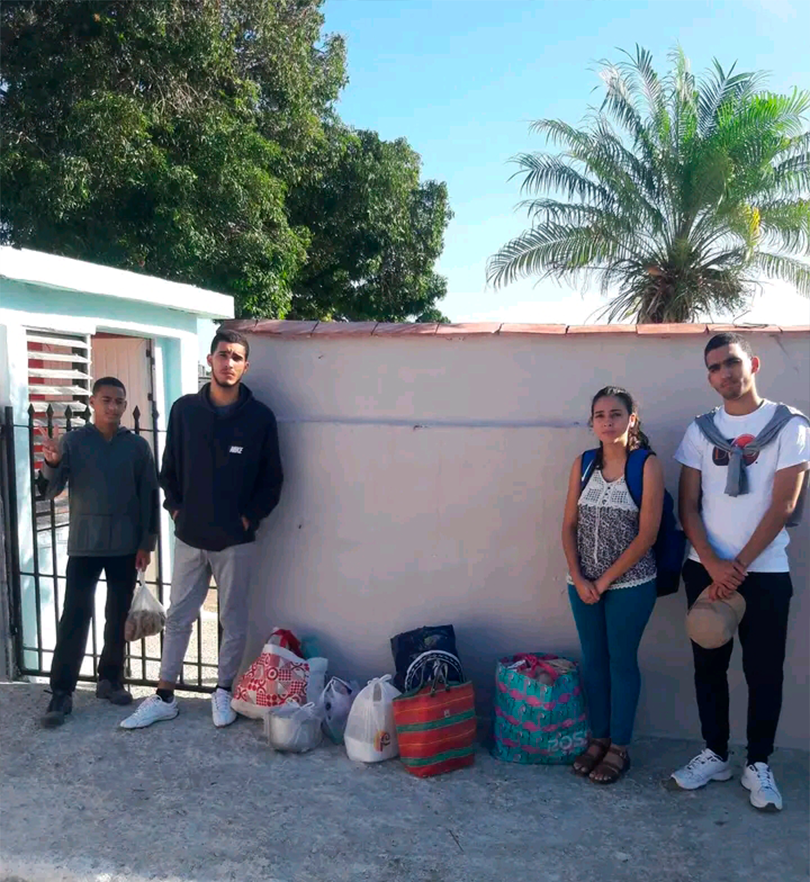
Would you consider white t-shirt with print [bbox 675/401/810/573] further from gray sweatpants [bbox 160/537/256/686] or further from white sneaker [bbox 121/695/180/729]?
white sneaker [bbox 121/695/180/729]

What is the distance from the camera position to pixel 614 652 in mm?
3611

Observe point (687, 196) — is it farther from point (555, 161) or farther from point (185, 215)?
point (185, 215)

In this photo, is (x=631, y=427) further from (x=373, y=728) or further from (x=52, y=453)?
(x=52, y=453)

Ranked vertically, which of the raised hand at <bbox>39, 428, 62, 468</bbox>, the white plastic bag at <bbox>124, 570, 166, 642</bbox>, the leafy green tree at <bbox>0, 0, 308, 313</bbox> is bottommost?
the white plastic bag at <bbox>124, 570, 166, 642</bbox>

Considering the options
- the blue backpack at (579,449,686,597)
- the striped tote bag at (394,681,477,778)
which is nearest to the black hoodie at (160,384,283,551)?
the striped tote bag at (394,681,477,778)

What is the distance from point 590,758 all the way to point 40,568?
4144 millimetres

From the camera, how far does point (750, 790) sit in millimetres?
3469

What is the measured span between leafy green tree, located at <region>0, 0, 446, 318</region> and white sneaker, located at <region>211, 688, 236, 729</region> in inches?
395

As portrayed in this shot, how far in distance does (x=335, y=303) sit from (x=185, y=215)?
7.19 m

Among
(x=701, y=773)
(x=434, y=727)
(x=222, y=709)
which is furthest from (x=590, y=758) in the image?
(x=222, y=709)

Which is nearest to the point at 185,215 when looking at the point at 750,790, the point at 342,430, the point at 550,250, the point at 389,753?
the point at 550,250

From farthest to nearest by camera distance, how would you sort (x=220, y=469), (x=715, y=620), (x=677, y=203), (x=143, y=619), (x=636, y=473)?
(x=677, y=203)
(x=143, y=619)
(x=220, y=469)
(x=636, y=473)
(x=715, y=620)

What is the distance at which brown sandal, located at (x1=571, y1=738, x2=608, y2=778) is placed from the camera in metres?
3.70

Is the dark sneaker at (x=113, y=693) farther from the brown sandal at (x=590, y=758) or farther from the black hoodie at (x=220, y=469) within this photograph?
the brown sandal at (x=590, y=758)
